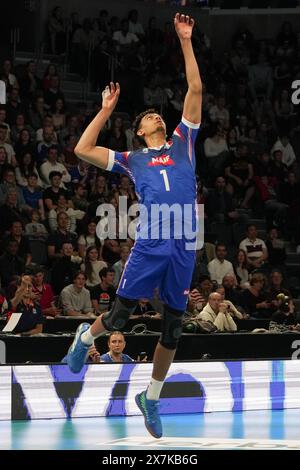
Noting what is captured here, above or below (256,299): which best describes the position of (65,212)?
above

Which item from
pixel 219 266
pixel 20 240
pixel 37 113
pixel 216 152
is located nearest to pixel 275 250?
pixel 219 266

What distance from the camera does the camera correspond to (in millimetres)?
18938

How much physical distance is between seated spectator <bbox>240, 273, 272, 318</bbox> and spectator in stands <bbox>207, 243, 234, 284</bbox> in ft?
2.15

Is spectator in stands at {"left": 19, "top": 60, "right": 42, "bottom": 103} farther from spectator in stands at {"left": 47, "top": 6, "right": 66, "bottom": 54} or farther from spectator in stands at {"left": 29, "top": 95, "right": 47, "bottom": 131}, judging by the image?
spectator in stands at {"left": 47, "top": 6, "right": 66, "bottom": 54}

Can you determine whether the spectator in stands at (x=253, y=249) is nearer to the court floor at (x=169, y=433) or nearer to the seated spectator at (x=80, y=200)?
the seated spectator at (x=80, y=200)

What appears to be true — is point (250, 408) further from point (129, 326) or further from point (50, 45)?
point (50, 45)

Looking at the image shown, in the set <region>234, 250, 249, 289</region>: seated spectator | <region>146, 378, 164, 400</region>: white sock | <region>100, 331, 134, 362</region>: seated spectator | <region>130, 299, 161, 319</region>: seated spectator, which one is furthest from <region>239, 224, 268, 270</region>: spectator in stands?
<region>146, 378, 164, 400</region>: white sock

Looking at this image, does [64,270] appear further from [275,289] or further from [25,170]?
[275,289]

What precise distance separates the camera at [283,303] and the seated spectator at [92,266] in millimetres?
2939

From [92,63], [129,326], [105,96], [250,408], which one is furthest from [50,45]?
[105,96]

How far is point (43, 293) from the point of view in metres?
17.4

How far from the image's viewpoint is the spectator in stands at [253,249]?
69.2ft

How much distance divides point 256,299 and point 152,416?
9734 mm

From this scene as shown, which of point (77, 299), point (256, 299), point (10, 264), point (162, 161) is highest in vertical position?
point (162, 161)
